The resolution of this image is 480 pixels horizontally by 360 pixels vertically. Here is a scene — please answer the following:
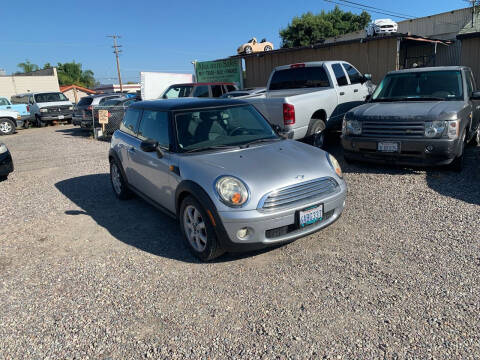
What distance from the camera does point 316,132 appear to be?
7980 mm

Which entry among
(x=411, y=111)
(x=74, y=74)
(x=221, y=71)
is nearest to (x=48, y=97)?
(x=221, y=71)

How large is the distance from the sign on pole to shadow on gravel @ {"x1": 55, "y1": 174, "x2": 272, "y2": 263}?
12.4 meters

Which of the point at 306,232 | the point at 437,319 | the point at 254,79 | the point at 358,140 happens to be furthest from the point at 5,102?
the point at 437,319

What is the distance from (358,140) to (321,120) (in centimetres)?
175

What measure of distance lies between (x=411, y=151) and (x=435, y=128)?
0.50 meters

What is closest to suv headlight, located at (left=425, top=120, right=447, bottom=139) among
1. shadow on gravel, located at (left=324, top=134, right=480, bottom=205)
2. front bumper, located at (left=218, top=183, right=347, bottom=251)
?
shadow on gravel, located at (left=324, top=134, right=480, bottom=205)

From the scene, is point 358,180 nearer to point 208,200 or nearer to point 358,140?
point 358,140

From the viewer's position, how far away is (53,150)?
12250 mm

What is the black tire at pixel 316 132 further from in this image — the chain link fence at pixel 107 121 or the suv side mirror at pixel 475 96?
the chain link fence at pixel 107 121

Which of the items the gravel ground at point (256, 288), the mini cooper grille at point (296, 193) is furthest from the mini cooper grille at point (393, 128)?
the mini cooper grille at point (296, 193)

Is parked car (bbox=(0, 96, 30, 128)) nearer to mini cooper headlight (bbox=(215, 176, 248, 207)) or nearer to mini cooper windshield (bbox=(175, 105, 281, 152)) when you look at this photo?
mini cooper windshield (bbox=(175, 105, 281, 152))

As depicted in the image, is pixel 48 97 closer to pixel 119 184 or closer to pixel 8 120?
pixel 8 120

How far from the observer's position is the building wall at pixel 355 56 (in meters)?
12.5

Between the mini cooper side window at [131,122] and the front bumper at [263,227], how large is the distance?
2658 millimetres
